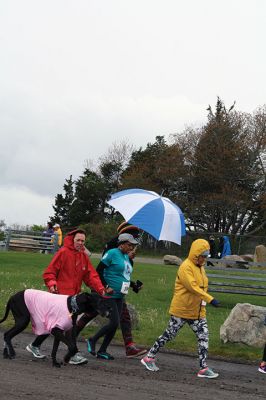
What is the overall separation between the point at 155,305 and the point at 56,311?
6.99 meters

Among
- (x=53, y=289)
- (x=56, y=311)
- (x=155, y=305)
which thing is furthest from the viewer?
(x=155, y=305)

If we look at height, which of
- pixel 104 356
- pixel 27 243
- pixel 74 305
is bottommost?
pixel 104 356

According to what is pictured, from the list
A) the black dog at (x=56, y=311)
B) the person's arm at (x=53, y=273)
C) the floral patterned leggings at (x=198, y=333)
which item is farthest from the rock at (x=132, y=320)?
the black dog at (x=56, y=311)

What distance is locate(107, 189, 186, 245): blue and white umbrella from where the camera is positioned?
12.0 m

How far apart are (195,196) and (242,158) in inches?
203

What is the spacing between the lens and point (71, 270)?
937cm

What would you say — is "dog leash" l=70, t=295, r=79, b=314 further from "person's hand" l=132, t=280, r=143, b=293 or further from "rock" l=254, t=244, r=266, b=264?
"rock" l=254, t=244, r=266, b=264

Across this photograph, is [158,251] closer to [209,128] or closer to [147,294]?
[209,128]

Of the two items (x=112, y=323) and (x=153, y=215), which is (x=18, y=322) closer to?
(x=112, y=323)

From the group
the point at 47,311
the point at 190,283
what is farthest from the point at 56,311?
the point at 190,283

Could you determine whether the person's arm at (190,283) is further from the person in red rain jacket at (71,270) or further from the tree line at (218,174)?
the tree line at (218,174)

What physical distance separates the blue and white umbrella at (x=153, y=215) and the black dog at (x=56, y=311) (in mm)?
3433

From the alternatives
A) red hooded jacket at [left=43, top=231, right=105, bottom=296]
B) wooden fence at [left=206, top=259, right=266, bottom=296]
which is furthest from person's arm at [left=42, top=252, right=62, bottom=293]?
wooden fence at [left=206, top=259, right=266, bottom=296]

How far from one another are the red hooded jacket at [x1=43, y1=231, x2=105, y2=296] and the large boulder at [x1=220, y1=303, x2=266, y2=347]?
307 cm
